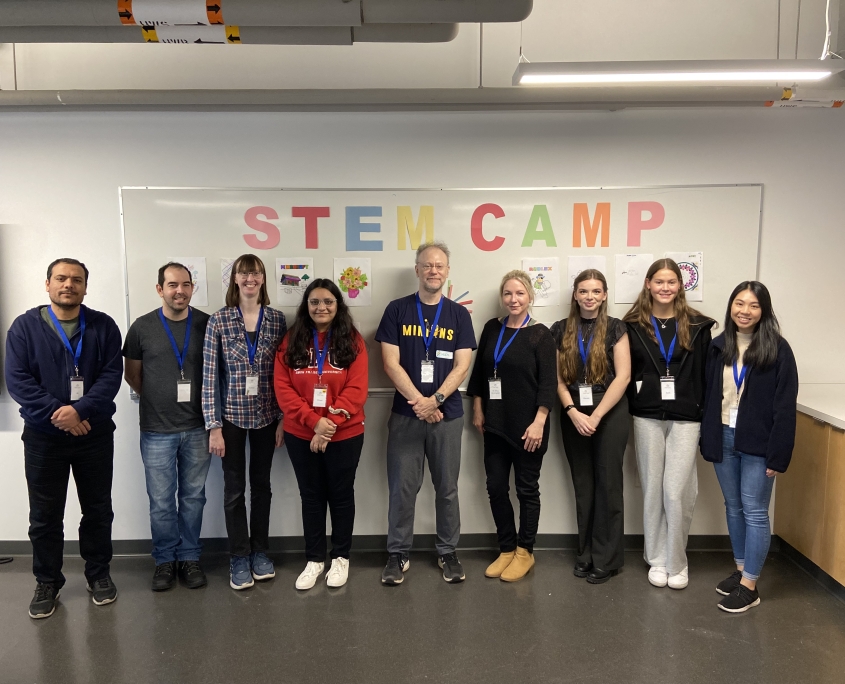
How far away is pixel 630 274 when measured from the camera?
3.43 metres

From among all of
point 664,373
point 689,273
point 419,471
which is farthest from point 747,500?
point 419,471

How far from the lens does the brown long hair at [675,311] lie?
3.06 m

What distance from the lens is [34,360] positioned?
111 inches

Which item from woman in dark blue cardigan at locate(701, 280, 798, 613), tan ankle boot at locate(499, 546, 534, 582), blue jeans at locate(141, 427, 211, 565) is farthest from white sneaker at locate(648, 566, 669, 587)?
blue jeans at locate(141, 427, 211, 565)

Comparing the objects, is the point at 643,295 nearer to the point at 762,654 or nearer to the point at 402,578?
the point at 762,654

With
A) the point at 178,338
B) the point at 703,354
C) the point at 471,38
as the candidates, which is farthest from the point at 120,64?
the point at 703,354

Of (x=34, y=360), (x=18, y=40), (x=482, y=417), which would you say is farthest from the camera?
(x=482, y=417)

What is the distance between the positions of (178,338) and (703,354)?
115 inches

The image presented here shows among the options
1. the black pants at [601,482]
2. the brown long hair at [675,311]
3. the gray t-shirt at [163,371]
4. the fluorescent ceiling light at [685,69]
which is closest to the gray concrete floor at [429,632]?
the black pants at [601,482]

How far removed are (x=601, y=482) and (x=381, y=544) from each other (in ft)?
4.77

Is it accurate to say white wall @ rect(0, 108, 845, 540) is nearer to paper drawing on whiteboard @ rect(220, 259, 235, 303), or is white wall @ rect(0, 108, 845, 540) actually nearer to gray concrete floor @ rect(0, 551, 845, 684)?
paper drawing on whiteboard @ rect(220, 259, 235, 303)

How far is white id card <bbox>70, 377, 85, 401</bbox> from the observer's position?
111 inches

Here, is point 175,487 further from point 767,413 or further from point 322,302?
point 767,413

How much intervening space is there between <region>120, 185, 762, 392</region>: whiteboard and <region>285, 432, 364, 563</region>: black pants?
994mm
